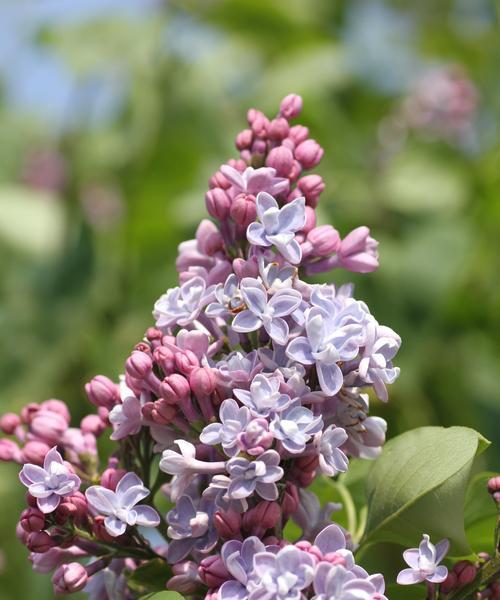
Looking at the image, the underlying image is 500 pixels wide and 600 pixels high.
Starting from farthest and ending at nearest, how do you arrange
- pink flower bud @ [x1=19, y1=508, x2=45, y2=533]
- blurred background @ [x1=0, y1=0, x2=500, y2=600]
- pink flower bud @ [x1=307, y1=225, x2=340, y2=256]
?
blurred background @ [x1=0, y1=0, x2=500, y2=600] → pink flower bud @ [x1=307, y1=225, x2=340, y2=256] → pink flower bud @ [x1=19, y1=508, x2=45, y2=533]

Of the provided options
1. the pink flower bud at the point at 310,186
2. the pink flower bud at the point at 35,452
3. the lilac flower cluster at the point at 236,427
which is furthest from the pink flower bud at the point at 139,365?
the pink flower bud at the point at 310,186

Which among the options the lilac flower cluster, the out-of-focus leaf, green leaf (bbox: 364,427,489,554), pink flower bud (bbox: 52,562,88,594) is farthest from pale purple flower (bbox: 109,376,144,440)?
the out-of-focus leaf

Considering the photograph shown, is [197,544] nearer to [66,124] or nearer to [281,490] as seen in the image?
[281,490]

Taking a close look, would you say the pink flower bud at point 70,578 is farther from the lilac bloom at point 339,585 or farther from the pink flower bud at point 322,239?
the pink flower bud at point 322,239

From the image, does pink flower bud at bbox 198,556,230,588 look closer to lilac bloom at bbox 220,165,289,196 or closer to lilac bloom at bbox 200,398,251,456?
lilac bloom at bbox 200,398,251,456

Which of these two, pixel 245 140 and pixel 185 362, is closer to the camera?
pixel 185 362

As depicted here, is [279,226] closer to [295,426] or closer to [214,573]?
[295,426]

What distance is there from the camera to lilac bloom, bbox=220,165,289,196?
92 cm

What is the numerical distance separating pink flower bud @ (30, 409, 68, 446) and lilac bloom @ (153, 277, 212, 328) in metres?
0.13

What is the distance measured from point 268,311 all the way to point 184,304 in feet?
0.33

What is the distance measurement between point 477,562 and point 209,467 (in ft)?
0.75

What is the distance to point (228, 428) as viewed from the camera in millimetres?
800

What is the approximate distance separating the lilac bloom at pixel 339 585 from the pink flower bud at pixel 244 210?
30 cm

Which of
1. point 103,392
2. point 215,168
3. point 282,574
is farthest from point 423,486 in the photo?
point 215,168
